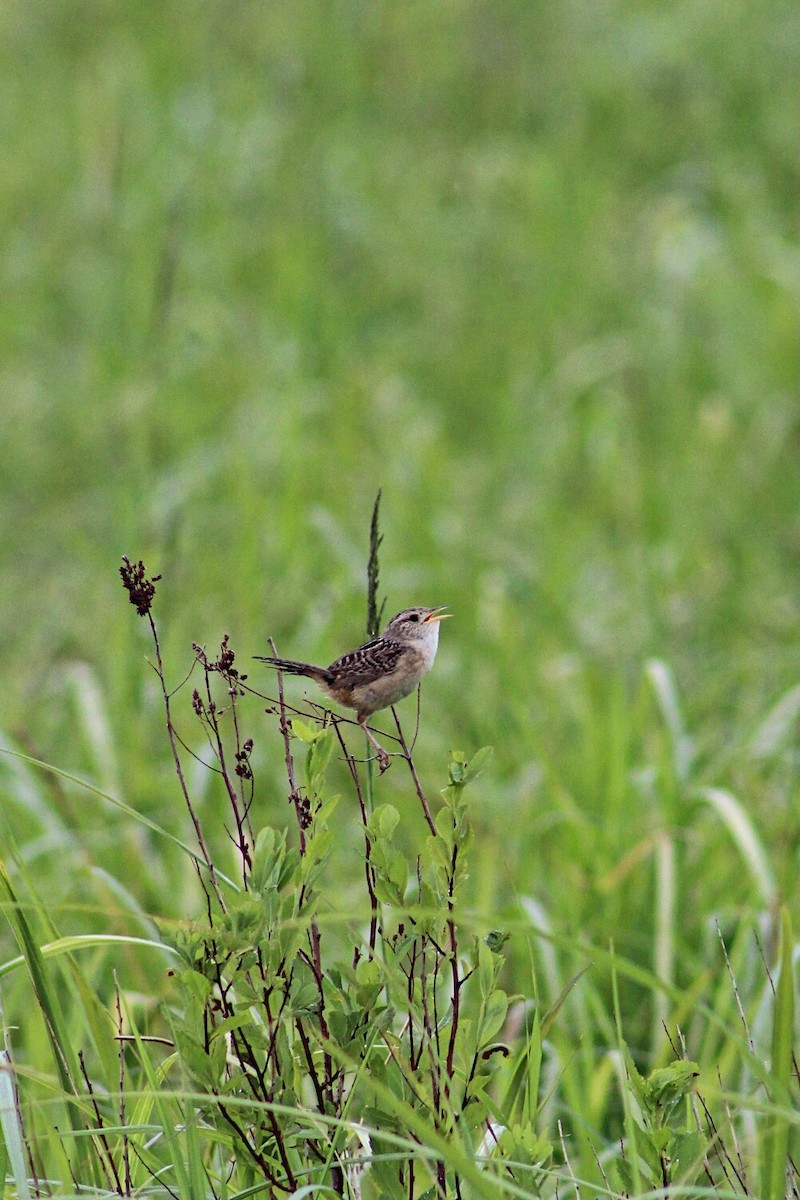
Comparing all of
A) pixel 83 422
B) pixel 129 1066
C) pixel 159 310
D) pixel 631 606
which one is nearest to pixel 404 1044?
pixel 129 1066

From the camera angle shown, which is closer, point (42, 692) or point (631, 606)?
point (42, 692)

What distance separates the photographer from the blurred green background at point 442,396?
4.14 meters

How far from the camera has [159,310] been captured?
4578 mm

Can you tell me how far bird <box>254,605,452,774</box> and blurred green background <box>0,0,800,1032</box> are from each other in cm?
86

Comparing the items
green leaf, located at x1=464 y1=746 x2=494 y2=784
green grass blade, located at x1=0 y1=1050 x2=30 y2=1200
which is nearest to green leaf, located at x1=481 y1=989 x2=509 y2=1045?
green leaf, located at x1=464 y1=746 x2=494 y2=784

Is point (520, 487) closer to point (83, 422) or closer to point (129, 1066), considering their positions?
point (83, 422)

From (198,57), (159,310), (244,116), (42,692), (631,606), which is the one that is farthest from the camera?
(198,57)

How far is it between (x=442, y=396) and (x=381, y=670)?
5.87 meters

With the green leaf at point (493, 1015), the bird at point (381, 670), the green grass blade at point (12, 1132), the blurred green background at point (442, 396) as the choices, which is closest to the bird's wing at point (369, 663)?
the bird at point (381, 670)

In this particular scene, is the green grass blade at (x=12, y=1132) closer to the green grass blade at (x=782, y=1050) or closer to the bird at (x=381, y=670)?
the bird at (x=381, y=670)

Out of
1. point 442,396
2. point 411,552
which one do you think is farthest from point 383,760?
point 442,396

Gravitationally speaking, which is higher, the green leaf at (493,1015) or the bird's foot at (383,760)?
the bird's foot at (383,760)

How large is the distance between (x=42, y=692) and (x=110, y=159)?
4.03m

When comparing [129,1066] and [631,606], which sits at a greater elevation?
[631,606]
